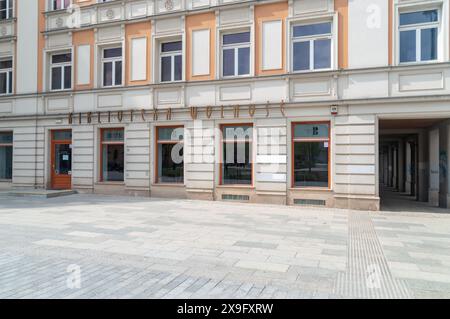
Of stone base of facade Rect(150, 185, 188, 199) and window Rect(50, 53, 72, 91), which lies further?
window Rect(50, 53, 72, 91)

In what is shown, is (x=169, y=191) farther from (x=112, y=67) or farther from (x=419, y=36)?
(x=419, y=36)

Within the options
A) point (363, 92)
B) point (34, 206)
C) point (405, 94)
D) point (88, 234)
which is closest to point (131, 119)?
point (34, 206)

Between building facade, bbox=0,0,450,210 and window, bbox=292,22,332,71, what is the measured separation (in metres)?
0.05

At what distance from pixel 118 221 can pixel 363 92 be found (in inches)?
342

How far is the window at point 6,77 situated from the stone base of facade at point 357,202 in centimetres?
1594

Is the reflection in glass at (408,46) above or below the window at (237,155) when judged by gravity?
above

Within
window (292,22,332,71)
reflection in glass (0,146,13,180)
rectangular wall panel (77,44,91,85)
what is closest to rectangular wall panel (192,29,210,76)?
window (292,22,332,71)

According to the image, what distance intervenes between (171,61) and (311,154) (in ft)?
22.3

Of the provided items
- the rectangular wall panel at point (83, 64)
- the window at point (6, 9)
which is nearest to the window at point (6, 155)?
the rectangular wall panel at point (83, 64)

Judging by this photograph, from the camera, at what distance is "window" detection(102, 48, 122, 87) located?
50.2 feet

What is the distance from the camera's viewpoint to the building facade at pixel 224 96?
1168 centimetres

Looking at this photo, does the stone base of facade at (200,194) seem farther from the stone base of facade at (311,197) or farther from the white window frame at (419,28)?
the white window frame at (419,28)

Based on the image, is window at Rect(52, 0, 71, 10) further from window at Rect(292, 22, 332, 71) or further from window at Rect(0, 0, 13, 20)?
window at Rect(292, 22, 332, 71)

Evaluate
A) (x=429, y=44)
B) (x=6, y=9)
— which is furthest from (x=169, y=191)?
(x=6, y=9)
